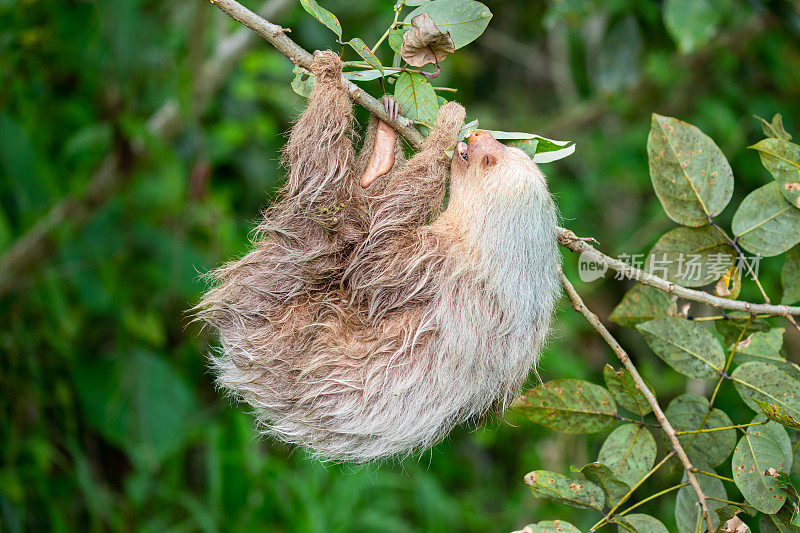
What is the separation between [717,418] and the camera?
6.81 ft

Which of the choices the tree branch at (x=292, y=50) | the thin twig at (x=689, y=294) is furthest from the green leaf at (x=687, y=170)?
the tree branch at (x=292, y=50)

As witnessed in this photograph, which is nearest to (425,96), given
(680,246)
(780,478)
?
(680,246)

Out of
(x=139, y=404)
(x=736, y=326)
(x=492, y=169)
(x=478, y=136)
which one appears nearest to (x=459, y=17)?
(x=478, y=136)

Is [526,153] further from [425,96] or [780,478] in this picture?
[780,478]

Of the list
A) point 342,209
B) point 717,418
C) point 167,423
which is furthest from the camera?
point 167,423

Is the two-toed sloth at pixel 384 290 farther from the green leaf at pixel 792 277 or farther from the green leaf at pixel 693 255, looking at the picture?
the green leaf at pixel 792 277

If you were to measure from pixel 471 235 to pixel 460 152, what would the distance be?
0.32 meters

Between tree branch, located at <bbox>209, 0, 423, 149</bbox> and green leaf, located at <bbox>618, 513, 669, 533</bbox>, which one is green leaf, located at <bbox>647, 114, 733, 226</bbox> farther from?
green leaf, located at <bbox>618, 513, 669, 533</bbox>

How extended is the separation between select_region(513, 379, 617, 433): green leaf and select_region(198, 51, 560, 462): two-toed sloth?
0.20 m

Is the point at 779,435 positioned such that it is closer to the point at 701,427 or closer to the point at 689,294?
the point at 701,427

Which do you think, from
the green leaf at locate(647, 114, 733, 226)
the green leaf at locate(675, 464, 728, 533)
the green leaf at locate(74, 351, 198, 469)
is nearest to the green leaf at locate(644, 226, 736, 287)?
the green leaf at locate(647, 114, 733, 226)

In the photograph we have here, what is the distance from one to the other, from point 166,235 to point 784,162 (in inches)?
142

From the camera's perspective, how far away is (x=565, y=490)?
1854mm

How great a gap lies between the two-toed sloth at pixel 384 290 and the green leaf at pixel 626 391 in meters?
0.32
